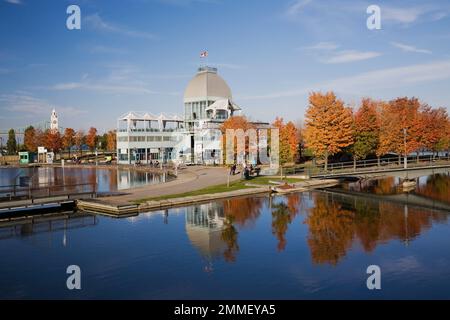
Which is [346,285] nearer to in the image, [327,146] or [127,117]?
[327,146]

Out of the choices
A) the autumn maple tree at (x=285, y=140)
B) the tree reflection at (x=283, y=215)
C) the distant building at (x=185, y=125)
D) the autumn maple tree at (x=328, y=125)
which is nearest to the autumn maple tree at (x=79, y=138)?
the distant building at (x=185, y=125)

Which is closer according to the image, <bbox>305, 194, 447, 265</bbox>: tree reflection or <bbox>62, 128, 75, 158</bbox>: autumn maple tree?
<bbox>305, 194, 447, 265</bbox>: tree reflection

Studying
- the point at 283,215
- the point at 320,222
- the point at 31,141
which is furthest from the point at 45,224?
the point at 31,141

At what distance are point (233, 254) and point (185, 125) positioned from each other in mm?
84580

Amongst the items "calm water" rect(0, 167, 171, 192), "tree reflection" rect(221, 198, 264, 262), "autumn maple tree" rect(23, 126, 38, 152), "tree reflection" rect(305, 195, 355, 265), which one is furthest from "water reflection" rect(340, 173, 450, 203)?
"autumn maple tree" rect(23, 126, 38, 152)

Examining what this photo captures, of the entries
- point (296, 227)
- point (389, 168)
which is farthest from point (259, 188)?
point (389, 168)

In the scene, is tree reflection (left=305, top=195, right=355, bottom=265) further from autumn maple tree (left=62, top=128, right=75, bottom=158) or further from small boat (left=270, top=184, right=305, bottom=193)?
autumn maple tree (left=62, top=128, right=75, bottom=158)

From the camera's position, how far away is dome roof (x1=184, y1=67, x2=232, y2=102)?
105250mm

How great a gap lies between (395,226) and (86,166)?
82.2m

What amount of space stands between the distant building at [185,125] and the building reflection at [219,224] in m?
56.1

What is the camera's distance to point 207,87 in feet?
345

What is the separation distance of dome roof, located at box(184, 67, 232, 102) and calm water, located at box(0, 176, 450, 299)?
70.0 meters
